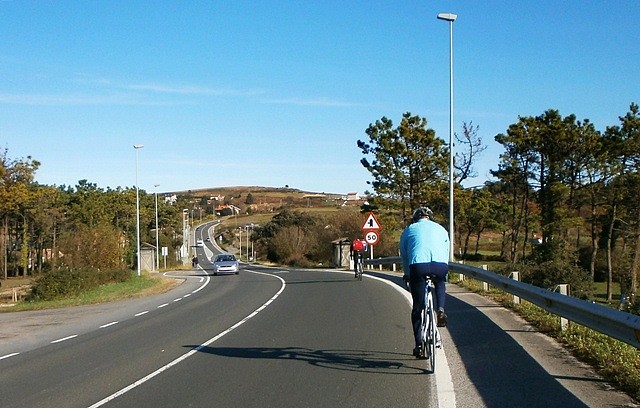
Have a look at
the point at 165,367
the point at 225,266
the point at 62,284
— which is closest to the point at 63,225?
the point at 225,266

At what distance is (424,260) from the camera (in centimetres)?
909

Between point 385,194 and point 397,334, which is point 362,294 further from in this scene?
point 385,194

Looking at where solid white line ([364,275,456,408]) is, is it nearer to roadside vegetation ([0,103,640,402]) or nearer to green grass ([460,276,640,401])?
green grass ([460,276,640,401])

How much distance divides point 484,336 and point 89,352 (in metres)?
6.68

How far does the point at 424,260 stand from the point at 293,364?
247 centimetres

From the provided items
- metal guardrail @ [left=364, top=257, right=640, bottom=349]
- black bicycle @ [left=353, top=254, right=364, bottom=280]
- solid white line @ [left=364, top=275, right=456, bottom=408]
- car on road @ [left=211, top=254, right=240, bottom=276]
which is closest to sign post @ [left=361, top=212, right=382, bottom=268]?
black bicycle @ [left=353, top=254, right=364, bottom=280]

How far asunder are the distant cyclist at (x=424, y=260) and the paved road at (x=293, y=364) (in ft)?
2.70

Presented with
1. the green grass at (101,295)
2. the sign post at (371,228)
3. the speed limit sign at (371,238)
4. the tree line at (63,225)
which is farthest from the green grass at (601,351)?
the tree line at (63,225)

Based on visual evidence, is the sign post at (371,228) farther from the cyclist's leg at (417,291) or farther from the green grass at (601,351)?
the cyclist's leg at (417,291)

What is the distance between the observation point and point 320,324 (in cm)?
1472

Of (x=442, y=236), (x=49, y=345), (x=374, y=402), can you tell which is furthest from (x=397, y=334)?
(x=49, y=345)

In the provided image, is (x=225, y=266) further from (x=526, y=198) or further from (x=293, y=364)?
(x=293, y=364)

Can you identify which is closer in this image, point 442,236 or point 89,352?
point 442,236

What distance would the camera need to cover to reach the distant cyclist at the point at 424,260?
905cm
